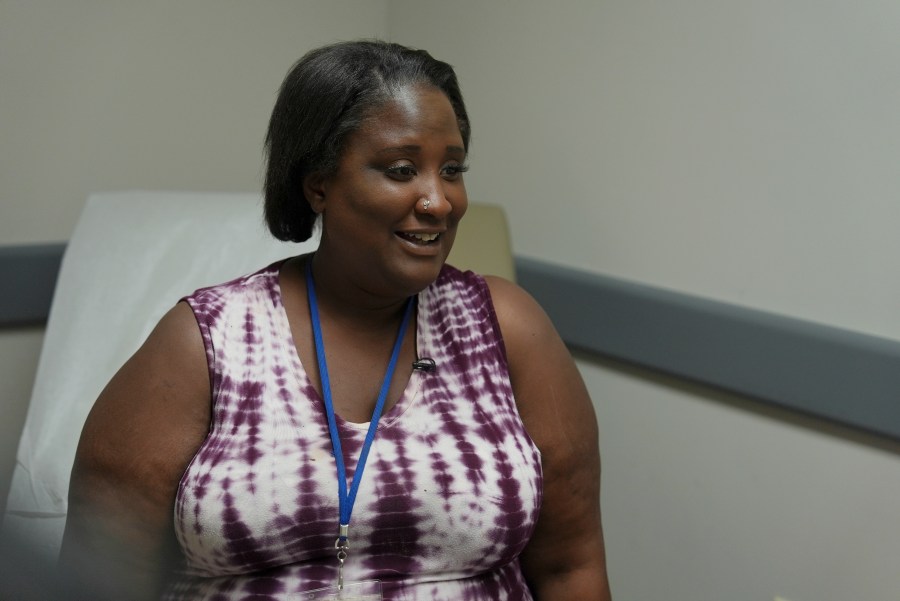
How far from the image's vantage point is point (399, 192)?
134cm

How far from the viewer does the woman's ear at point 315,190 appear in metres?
1.41

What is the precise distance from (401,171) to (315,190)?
142 millimetres

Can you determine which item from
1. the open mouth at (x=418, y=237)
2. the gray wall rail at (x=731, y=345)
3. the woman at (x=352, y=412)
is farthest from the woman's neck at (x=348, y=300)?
the gray wall rail at (x=731, y=345)

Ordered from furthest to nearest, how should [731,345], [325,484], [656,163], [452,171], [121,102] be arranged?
[121,102] → [656,163] → [731,345] → [452,171] → [325,484]

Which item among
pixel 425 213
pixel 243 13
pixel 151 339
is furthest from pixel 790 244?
pixel 243 13

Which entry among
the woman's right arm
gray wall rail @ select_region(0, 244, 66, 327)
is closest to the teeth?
the woman's right arm

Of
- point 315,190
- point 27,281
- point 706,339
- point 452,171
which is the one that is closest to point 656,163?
point 706,339

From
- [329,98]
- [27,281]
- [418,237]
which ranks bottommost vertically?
[27,281]

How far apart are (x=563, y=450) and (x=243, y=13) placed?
1.46 meters

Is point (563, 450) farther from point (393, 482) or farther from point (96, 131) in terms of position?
point (96, 131)

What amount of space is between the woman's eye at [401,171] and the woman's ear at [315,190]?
0.36 ft

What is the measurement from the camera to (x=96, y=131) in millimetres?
2252

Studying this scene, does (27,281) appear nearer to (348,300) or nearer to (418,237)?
(348,300)

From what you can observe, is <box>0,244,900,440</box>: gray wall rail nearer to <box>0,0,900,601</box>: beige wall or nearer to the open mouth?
<box>0,0,900,601</box>: beige wall
